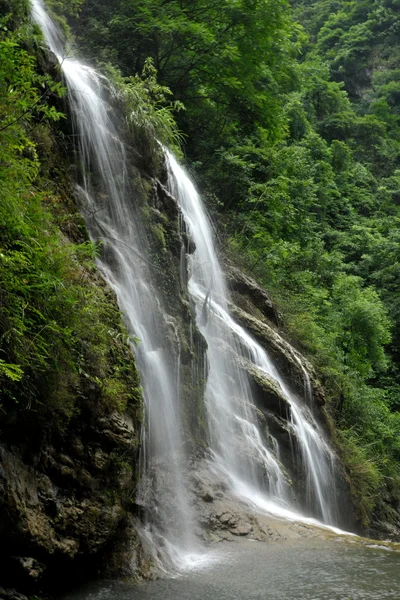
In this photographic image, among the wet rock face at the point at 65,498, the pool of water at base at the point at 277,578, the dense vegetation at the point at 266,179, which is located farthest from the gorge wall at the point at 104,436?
the dense vegetation at the point at 266,179

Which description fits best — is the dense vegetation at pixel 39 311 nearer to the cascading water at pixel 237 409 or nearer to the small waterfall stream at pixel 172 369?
the small waterfall stream at pixel 172 369

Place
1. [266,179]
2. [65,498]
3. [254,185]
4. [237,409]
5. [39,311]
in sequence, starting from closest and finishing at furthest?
1. [39,311]
2. [65,498]
3. [237,409]
4. [254,185]
5. [266,179]

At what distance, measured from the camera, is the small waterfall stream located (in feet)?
22.3

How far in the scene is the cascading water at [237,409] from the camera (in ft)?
27.7

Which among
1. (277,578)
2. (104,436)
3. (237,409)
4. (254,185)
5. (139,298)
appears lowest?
(277,578)

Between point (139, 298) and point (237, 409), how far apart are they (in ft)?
9.19

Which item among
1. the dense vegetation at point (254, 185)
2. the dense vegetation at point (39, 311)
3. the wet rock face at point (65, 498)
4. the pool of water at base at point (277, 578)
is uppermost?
the dense vegetation at point (254, 185)

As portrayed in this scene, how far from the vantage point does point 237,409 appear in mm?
9375

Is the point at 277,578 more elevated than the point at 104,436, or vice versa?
the point at 104,436

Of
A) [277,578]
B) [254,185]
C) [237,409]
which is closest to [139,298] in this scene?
[237,409]

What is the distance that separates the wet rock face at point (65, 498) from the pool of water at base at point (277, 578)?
35 centimetres

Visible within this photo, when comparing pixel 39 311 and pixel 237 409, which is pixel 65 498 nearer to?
pixel 39 311

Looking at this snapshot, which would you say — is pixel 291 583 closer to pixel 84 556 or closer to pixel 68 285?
pixel 84 556

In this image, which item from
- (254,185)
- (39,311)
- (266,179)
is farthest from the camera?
(266,179)
